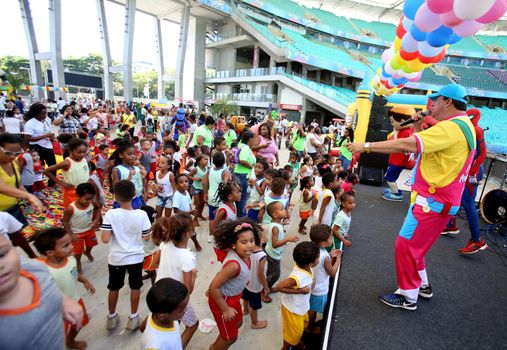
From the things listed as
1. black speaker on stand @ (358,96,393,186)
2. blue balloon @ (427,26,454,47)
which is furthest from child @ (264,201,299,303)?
black speaker on stand @ (358,96,393,186)

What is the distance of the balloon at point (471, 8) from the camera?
11.2 ft

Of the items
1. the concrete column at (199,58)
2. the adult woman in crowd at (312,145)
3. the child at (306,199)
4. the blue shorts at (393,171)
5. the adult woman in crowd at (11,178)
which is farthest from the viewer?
the concrete column at (199,58)

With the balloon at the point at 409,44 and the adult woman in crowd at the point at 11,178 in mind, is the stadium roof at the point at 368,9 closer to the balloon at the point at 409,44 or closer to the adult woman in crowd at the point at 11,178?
the balloon at the point at 409,44

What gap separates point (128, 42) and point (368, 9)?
1162 inches

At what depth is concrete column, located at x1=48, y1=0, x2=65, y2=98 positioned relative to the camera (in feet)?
66.0

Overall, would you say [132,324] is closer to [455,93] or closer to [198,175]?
[198,175]

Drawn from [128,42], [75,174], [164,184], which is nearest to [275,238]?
[164,184]

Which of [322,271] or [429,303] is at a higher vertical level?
[322,271]

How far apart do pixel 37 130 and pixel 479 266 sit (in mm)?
7228

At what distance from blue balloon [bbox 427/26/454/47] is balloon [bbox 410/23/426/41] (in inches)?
8.1

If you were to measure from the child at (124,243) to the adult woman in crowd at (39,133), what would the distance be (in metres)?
3.69

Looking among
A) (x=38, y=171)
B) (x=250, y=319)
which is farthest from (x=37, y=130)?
(x=250, y=319)

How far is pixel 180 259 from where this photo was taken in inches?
84.0

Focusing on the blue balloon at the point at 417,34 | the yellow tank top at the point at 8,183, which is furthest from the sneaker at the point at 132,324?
the blue balloon at the point at 417,34
